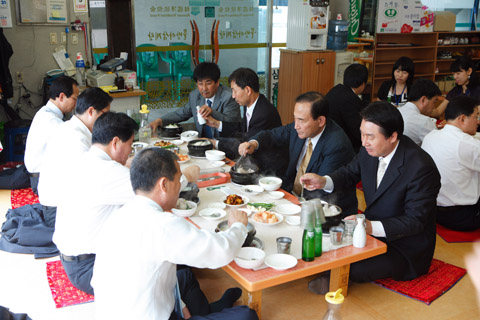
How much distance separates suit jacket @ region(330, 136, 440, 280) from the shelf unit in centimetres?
507

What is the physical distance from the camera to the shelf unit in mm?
7859

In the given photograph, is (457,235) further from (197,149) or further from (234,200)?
(197,149)

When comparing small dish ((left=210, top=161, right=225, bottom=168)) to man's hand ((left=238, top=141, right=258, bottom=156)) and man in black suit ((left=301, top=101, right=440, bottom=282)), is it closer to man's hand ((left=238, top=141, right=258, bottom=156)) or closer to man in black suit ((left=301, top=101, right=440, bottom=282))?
man's hand ((left=238, top=141, right=258, bottom=156))

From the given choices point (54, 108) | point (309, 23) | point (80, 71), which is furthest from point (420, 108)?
point (80, 71)

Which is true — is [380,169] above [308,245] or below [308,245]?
above

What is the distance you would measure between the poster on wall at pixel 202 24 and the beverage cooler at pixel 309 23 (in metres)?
0.62

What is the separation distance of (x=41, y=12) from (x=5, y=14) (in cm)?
41

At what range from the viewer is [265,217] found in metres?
2.66

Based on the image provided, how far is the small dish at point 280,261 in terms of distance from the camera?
2.20m

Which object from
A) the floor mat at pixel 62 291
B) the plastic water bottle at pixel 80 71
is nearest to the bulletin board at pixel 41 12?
the plastic water bottle at pixel 80 71

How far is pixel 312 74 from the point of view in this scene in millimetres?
7172

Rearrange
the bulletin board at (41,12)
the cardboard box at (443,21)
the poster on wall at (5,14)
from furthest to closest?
1. the cardboard box at (443,21)
2. the bulletin board at (41,12)
3. the poster on wall at (5,14)

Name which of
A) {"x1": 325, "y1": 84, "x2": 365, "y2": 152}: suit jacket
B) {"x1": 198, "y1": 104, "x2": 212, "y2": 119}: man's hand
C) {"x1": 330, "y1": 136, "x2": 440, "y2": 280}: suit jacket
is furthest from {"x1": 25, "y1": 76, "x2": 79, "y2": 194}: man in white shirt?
{"x1": 325, "y1": 84, "x2": 365, "y2": 152}: suit jacket

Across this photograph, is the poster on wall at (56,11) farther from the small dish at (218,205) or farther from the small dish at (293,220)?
the small dish at (293,220)
